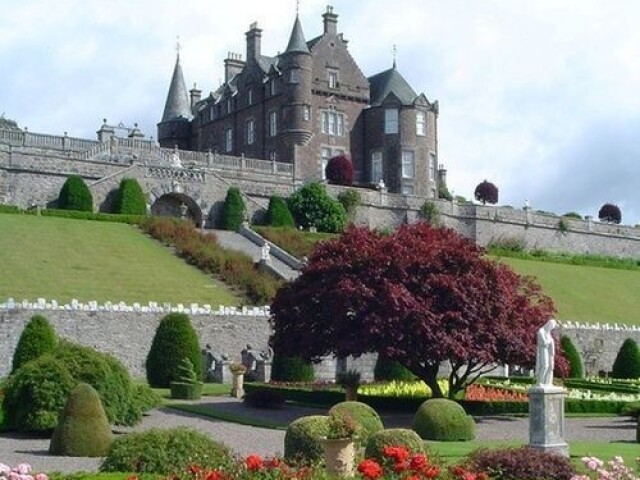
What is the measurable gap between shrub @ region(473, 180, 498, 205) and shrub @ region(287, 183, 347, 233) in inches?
931

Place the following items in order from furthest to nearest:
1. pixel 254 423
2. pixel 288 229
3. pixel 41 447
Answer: pixel 288 229, pixel 254 423, pixel 41 447

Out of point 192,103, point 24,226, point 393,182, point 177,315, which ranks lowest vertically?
point 177,315

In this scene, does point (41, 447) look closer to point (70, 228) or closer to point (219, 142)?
point (70, 228)

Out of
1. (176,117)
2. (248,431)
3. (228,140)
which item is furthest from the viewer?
(176,117)

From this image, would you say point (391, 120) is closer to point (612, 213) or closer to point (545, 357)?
point (612, 213)

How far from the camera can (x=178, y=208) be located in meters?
60.2

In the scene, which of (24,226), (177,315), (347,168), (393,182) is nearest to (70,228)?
(24,226)

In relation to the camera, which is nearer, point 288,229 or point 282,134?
point 288,229

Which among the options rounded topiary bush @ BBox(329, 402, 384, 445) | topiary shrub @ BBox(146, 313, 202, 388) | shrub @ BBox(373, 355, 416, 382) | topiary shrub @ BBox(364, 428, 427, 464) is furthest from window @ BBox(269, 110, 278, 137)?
topiary shrub @ BBox(364, 428, 427, 464)

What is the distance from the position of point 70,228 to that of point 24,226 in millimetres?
2228

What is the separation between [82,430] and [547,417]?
8380 millimetres

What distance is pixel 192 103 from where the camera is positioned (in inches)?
3556

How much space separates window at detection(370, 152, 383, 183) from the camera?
75000 millimetres

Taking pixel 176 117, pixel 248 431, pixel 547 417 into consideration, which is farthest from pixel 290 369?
pixel 176 117
